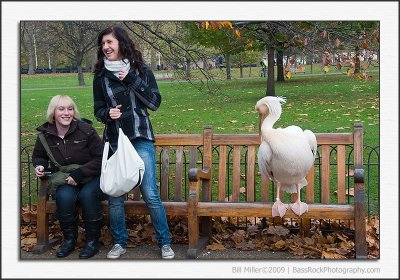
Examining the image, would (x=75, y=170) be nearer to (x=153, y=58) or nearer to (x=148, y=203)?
(x=148, y=203)

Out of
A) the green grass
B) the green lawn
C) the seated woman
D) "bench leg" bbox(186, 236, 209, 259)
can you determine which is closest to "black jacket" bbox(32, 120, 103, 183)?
the seated woman

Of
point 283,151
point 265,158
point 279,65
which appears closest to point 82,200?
point 265,158

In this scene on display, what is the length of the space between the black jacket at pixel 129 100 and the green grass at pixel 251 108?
2962 mm

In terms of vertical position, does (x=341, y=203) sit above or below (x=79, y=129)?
below

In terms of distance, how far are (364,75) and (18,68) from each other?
2.93 m

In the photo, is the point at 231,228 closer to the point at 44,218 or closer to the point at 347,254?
the point at 347,254

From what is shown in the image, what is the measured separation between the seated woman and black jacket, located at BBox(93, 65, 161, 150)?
11.8 inches

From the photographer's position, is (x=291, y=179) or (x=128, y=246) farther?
(x=128, y=246)

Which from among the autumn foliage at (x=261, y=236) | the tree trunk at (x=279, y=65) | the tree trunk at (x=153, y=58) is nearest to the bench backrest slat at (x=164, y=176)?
the autumn foliage at (x=261, y=236)

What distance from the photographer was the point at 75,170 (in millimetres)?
4867

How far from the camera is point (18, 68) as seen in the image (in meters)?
4.91

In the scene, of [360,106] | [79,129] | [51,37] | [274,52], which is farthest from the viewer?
[360,106]

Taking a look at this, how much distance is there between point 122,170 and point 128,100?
1.89ft

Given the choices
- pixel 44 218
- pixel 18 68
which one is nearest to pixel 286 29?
pixel 18 68
